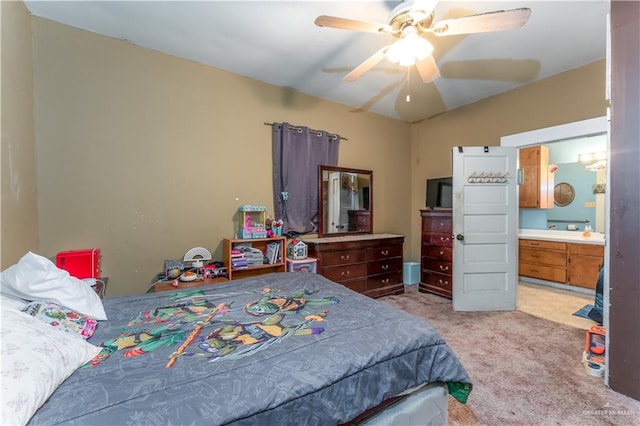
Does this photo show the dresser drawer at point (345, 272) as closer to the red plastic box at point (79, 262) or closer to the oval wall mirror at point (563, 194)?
the red plastic box at point (79, 262)

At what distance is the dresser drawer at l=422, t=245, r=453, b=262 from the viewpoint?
372cm

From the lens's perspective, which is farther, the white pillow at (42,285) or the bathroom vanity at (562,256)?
the bathroom vanity at (562,256)

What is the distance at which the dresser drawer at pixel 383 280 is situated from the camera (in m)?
3.71

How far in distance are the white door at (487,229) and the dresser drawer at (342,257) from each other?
1175mm

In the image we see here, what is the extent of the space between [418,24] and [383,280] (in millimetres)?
2996

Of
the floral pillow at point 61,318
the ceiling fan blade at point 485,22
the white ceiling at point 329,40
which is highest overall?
the white ceiling at point 329,40

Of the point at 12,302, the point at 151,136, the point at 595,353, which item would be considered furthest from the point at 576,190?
the point at 12,302

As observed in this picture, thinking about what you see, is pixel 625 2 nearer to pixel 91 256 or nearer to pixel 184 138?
pixel 184 138

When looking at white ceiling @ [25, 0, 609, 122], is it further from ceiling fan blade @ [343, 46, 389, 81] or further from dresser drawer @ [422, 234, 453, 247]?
dresser drawer @ [422, 234, 453, 247]

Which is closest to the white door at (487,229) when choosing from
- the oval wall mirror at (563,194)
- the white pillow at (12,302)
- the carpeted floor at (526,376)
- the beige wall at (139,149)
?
the carpeted floor at (526,376)

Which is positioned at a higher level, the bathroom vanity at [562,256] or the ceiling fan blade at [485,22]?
the ceiling fan blade at [485,22]

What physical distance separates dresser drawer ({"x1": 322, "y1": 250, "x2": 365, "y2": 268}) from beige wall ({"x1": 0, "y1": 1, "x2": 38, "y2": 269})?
261 centimetres

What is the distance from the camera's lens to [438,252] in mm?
3873

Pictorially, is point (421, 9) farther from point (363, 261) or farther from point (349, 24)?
point (363, 261)
